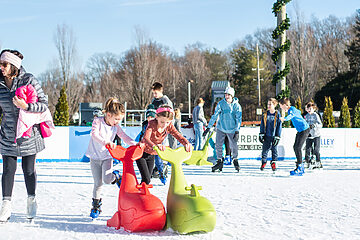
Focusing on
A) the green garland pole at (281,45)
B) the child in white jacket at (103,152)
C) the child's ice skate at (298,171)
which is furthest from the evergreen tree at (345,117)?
the child in white jacket at (103,152)

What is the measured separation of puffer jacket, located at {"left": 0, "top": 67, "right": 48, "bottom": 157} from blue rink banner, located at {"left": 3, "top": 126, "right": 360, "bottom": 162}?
7202 millimetres

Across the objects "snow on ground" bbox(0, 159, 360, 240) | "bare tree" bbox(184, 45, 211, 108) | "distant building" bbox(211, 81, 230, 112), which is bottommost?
"snow on ground" bbox(0, 159, 360, 240)

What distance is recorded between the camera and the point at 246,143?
483 inches

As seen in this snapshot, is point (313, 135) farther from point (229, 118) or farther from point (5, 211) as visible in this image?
point (5, 211)

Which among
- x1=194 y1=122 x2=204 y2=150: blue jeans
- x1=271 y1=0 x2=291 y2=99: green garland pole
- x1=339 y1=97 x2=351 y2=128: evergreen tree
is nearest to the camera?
x1=194 y1=122 x2=204 y2=150: blue jeans

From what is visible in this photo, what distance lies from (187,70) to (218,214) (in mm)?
40439

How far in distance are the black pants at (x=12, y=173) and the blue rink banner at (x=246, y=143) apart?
7.16 m

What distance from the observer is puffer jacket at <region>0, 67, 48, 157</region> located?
3.87m

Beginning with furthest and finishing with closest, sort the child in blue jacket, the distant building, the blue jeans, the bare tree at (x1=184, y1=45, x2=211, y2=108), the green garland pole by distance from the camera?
1. the bare tree at (x1=184, y1=45, x2=211, y2=108)
2. the distant building
3. the green garland pole
4. the blue jeans
5. the child in blue jacket

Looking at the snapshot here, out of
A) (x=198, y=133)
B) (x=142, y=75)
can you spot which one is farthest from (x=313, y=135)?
(x=142, y=75)

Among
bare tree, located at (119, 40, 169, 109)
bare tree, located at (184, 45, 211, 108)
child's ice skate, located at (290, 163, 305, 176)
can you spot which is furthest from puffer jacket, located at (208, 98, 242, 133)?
bare tree, located at (184, 45, 211, 108)

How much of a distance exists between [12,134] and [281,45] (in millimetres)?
12095

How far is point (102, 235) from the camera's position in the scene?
345 centimetres

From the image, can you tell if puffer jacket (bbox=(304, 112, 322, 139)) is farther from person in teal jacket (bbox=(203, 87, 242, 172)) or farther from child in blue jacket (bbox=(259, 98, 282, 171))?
person in teal jacket (bbox=(203, 87, 242, 172))
